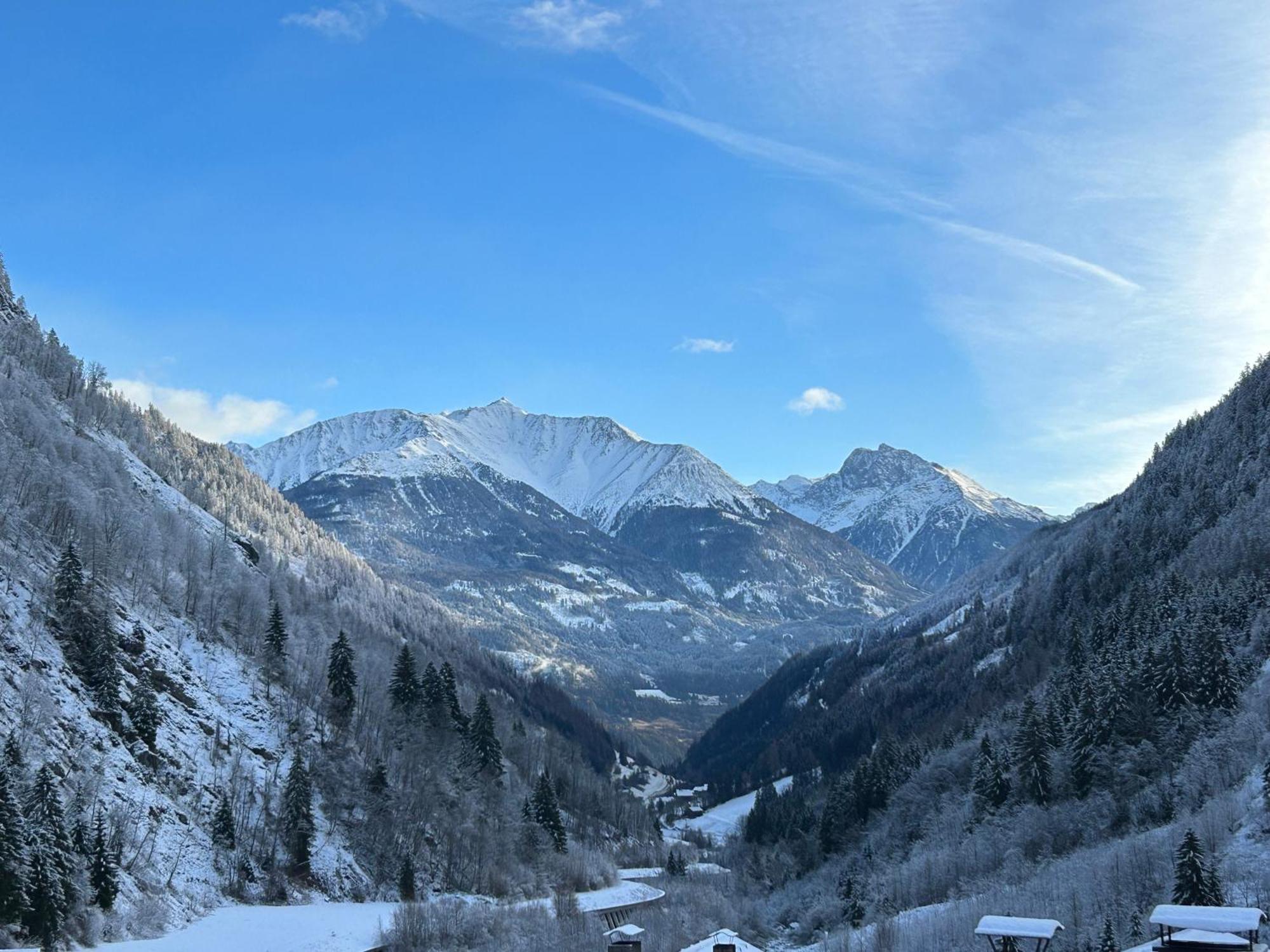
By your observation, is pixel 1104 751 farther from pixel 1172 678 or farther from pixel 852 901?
pixel 852 901

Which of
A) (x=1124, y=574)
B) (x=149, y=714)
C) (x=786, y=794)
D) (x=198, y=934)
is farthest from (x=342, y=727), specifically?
(x=1124, y=574)

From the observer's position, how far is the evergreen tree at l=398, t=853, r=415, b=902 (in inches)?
3647

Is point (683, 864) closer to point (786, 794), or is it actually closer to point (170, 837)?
point (786, 794)

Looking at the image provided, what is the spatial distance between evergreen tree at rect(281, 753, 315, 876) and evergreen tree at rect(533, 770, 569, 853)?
4071 cm

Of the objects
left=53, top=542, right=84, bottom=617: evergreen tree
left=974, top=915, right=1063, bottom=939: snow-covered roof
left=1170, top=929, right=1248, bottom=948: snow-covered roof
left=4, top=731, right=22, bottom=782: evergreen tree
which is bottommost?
left=974, top=915, right=1063, bottom=939: snow-covered roof

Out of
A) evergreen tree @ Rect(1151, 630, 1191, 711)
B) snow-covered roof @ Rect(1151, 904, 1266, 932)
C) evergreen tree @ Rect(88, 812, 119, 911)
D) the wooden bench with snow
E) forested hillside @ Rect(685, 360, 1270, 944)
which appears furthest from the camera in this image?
evergreen tree @ Rect(1151, 630, 1191, 711)

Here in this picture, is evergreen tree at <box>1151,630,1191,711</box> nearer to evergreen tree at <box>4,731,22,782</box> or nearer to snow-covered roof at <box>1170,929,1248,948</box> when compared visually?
evergreen tree at <box>4,731,22,782</box>

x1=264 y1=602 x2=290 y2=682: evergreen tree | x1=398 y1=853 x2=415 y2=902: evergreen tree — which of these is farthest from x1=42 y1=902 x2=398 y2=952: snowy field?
x1=264 y1=602 x2=290 y2=682: evergreen tree

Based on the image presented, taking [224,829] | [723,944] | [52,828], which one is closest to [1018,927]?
[723,944]

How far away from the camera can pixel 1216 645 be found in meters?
95.6

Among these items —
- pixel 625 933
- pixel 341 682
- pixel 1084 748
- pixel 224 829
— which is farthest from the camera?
pixel 341 682

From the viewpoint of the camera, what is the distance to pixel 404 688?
126625 millimetres

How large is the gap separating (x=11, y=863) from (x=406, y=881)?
45.3 m

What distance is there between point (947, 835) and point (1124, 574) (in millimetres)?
82769
